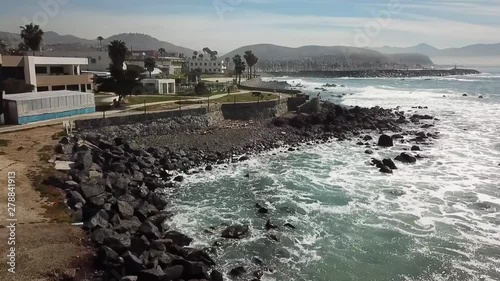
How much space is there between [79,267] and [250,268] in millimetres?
6474

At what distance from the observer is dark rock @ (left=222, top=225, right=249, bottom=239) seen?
19344 mm

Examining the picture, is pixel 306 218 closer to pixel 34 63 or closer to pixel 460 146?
pixel 460 146

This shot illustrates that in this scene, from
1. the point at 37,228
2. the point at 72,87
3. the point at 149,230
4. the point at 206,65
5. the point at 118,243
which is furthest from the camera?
the point at 206,65

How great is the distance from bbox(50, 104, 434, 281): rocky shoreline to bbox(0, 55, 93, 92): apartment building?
13835 mm

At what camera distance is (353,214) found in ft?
74.5

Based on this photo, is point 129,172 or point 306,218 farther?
point 129,172

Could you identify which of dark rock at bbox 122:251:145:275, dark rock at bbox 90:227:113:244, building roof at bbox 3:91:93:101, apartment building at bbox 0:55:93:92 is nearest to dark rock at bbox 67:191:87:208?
dark rock at bbox 90:227:113:244

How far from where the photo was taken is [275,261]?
1733cm

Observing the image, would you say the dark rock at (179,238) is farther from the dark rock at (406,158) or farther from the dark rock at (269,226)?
the dark rock at (406,158)

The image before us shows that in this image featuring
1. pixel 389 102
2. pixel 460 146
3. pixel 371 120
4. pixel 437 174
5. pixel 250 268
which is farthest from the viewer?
pixel 389 102

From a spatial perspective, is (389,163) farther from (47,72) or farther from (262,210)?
(47,72)

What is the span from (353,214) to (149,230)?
37.1ft

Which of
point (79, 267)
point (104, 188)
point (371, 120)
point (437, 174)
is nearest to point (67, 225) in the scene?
point (79, 267)

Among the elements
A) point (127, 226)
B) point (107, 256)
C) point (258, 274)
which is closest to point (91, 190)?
point (127, 226)
